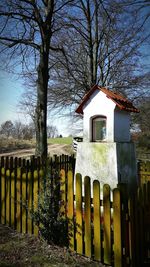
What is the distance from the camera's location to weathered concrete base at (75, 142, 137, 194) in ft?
17.7

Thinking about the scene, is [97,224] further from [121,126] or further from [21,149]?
[21,149]

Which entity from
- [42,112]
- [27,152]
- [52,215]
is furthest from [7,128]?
[52,215]

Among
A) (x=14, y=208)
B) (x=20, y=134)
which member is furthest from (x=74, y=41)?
(x=20, y=134)

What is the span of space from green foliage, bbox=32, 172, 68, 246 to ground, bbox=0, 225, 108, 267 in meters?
0.15

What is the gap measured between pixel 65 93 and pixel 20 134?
26042mm

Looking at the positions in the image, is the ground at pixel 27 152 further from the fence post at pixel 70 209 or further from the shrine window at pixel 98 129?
the fence post at pixel 70 209

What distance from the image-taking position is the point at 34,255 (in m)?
3.74

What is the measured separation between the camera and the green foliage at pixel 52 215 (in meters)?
4.03

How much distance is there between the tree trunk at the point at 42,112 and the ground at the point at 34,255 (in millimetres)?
4766

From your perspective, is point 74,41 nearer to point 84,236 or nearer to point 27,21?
point 27,21

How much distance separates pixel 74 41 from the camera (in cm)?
1598

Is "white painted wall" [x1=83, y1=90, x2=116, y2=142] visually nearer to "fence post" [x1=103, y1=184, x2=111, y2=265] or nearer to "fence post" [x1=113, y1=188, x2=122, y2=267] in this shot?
"fence post" [x1=103, y1=184, x2=111, y2=265]

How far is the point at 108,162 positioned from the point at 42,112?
4397 mm

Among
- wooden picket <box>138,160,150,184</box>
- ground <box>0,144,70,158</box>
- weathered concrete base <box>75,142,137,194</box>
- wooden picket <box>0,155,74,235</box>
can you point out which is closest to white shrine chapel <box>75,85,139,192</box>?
weathered concrete base <box>75,142,137,194</box>
